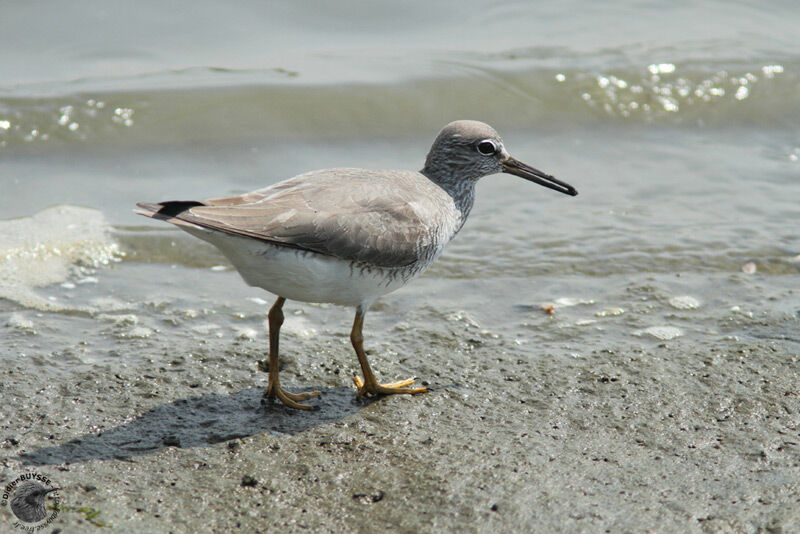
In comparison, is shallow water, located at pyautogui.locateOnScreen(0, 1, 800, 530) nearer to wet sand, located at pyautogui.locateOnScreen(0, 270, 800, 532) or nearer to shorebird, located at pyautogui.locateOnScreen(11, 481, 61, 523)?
wet sand, located at pyautogui.locateOnScreen(0, 270, 800, 532)

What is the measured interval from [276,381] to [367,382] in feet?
1.88

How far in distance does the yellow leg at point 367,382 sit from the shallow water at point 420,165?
0.62 feet

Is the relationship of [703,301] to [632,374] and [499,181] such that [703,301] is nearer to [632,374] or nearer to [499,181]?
[632,374]

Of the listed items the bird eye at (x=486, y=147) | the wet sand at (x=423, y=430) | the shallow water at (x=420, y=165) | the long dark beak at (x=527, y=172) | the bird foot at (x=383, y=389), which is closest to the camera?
the wet sand at (x=423, y=430)

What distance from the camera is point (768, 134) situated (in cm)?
1023

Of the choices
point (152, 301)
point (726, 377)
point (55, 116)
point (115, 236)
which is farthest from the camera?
point (55, 116)

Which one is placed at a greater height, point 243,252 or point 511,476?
point 243,252

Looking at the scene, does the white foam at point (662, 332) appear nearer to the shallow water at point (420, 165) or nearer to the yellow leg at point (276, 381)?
the shallow water at point (420, 165)

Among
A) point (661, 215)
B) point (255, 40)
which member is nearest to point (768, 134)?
point (661, 215)

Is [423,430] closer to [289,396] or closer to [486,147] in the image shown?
[289,396]

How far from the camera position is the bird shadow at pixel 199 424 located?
4.08 meters

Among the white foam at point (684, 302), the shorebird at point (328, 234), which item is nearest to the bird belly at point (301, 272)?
the shorebird at point (328, 234)

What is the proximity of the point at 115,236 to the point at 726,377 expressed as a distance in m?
5.30

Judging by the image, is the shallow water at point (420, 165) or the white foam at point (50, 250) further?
the white foam at point (50, 250)
